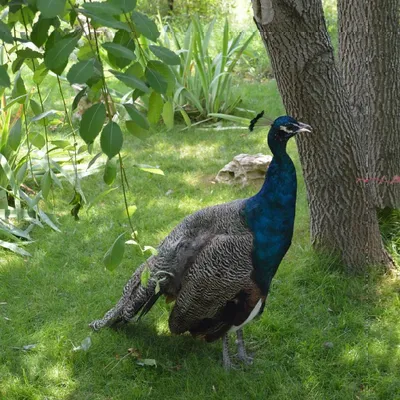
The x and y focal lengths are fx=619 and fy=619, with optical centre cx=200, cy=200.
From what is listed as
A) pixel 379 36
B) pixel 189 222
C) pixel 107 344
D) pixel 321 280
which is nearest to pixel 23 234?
pixel 107 344

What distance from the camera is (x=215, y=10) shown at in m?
11.4

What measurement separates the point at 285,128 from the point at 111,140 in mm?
1990

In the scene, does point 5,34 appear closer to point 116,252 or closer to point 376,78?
point 116,252

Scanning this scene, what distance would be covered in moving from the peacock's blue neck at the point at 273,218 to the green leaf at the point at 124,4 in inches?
80.5

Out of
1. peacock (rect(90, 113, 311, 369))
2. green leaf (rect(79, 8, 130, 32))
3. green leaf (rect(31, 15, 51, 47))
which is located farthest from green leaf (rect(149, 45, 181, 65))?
peacock (rect(90, 113, 311, 369))

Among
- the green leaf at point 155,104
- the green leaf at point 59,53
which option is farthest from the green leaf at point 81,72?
the green leaf at point 155,104

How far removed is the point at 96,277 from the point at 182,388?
1.33 m

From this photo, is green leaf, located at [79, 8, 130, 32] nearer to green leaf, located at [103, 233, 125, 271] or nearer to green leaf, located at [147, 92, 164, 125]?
green leaf, located at [147, 92, 164, 125]

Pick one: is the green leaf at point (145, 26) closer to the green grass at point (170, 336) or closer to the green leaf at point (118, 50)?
the green leaf at point (118, 50)

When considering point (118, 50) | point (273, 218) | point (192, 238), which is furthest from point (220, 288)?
point (118, 50)

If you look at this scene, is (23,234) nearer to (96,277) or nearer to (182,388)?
(96,277)

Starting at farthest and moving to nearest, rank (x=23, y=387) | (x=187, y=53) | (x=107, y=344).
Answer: (x=187, y=53) < (x=107, y=344) < (x=23, y=387)

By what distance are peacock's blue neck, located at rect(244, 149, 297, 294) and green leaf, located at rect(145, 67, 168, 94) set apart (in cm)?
185

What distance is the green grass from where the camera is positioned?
3.50 m
